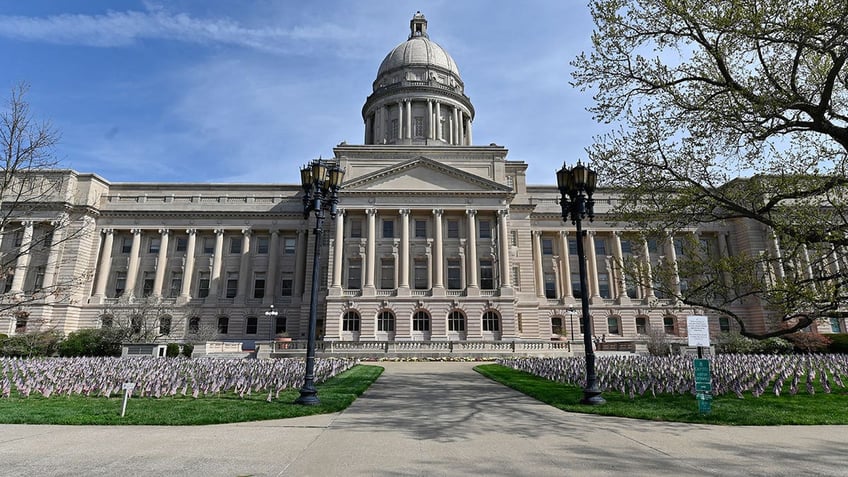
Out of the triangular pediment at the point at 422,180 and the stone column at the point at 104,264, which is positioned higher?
the triangular pediment at the point at 422,180

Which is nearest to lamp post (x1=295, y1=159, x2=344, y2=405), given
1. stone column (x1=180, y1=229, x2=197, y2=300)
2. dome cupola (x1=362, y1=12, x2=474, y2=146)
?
stone column (x1=180, y1=229, x2=197, y2=300)

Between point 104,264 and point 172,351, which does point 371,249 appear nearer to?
point 172,351

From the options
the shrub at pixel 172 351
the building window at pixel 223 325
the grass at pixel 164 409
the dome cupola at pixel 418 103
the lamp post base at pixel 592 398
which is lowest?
the grass at pixel 164 409

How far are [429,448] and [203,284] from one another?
48.8 meters

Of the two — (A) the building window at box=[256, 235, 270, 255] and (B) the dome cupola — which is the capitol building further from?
(B) the dome cupola

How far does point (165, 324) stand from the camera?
45.1 m

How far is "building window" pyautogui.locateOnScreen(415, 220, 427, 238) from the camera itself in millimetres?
44969

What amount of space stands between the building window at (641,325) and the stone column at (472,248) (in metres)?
20.2

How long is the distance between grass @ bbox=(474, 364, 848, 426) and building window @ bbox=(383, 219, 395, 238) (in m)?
31.9

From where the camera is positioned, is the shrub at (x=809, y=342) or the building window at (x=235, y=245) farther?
the building window at (x=235, y=245)

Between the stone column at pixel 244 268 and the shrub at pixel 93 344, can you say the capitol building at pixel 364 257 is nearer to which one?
the stone column at pixel 244 268

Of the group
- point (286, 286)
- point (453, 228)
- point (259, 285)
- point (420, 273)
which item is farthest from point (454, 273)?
point (259, 285)

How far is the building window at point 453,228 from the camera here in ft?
147

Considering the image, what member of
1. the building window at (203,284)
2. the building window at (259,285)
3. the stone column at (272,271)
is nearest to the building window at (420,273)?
the stone column at (272,271)
